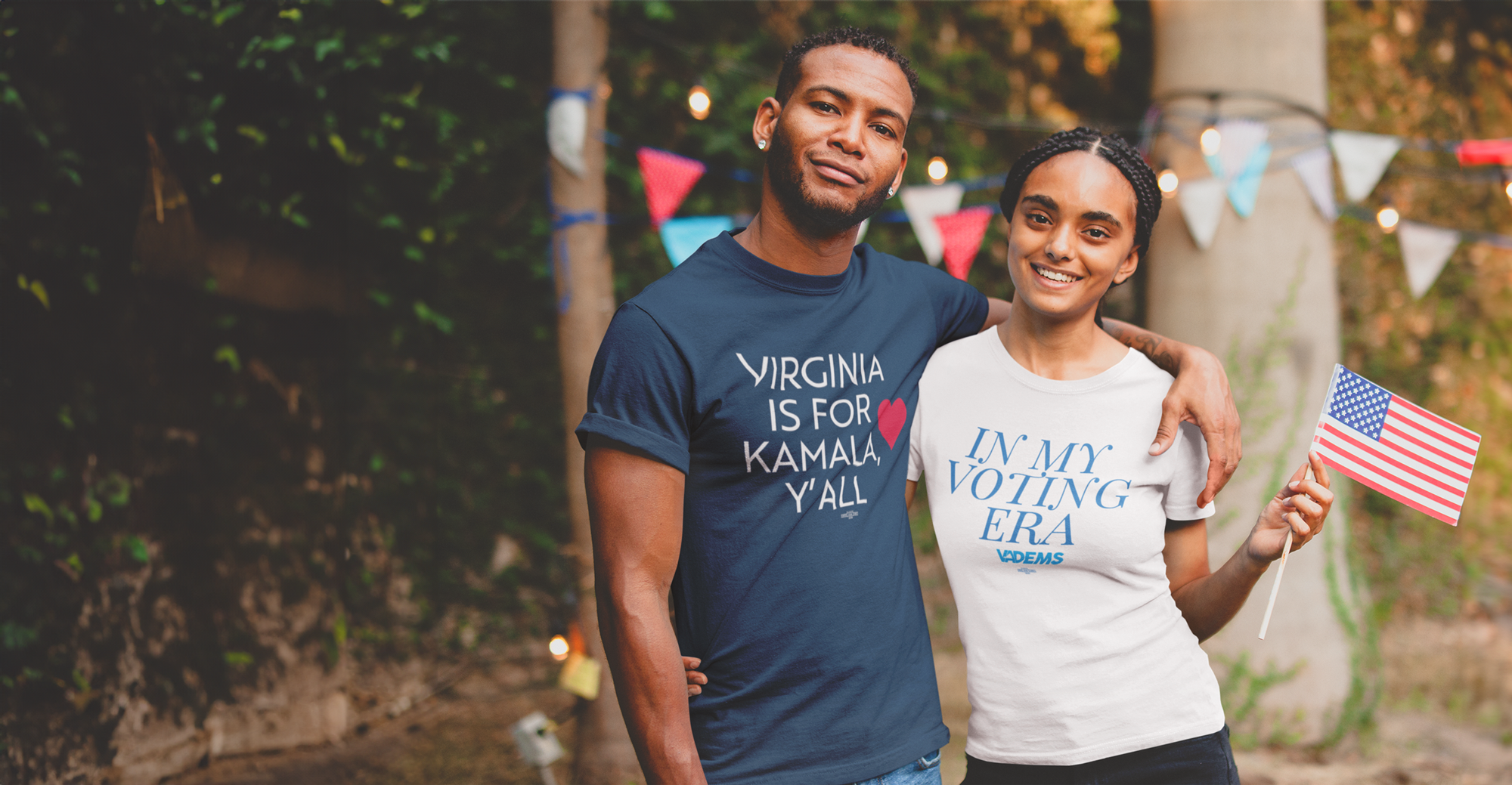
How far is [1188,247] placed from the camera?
3.85 meters

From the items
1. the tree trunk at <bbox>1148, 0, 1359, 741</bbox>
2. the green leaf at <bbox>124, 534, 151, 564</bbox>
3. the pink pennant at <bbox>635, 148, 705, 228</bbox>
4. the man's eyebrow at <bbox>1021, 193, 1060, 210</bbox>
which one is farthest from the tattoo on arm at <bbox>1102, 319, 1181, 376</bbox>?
the green leaf at <bbox>124, 534, 151, 564</bbox>

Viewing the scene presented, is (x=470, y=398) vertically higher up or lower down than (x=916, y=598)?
higher up

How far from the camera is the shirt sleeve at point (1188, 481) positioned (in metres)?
1.63

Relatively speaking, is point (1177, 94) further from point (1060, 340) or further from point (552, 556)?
point (552, 556)

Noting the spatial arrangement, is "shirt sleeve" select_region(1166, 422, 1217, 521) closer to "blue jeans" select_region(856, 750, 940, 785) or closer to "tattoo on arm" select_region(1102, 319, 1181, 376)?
"tattoo on arm" select_region(1102, 319, 1181, 376)

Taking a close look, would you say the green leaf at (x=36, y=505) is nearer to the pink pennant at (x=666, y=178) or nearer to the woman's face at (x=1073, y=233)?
the pink pennant at (x=666, y=178)

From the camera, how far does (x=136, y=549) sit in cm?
282

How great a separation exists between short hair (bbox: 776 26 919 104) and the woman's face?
370 mm

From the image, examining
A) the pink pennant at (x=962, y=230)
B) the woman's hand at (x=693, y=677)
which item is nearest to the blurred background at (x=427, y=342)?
the pink pennant at (x=962, y=230)

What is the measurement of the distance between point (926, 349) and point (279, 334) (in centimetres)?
306

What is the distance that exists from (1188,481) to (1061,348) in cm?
35

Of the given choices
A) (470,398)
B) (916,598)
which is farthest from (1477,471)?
(470,398)

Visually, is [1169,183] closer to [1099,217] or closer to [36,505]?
[1099,217]

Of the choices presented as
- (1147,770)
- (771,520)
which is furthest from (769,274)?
(1147,770)
